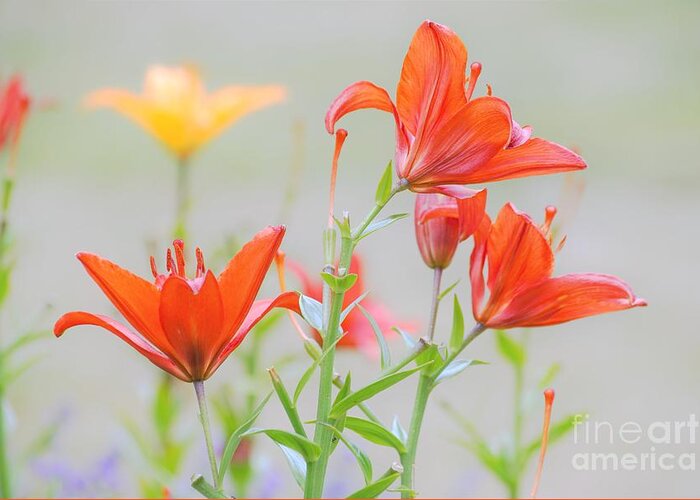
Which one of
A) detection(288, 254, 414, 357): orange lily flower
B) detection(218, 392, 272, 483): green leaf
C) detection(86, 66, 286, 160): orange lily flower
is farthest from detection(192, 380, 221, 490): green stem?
detection(86, 66, 286, 160): orange lily flower

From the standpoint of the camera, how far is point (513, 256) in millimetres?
282

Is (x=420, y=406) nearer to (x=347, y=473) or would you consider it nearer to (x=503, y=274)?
(x=503, y=274)

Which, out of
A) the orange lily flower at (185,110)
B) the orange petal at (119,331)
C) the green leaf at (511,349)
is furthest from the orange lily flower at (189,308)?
the orange lily flower at (185,110)

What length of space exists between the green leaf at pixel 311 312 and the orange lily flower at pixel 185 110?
16.3 inches

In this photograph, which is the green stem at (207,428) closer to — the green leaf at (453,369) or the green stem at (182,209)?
the green leaf at (453,369)

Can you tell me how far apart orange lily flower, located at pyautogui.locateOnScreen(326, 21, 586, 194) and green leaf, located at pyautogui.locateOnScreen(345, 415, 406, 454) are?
65 millimetres

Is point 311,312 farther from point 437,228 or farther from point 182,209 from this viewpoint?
point 182,209

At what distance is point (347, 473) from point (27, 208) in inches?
46.2

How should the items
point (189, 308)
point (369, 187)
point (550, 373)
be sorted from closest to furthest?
1. point (189, 308)
2. point (550, 373)
3. point (369, 187)

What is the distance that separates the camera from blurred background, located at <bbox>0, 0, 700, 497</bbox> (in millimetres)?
1401

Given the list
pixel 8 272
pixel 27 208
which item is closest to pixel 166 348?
pixel 8 272

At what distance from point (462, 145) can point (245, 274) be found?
2.6 inches

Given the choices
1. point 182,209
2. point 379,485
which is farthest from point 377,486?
point 182,209

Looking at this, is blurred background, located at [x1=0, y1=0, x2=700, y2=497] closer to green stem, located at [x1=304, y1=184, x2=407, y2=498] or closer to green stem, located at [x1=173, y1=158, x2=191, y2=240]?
green stem, located at [x1=173, y1=158, x2=191, y2=240]
